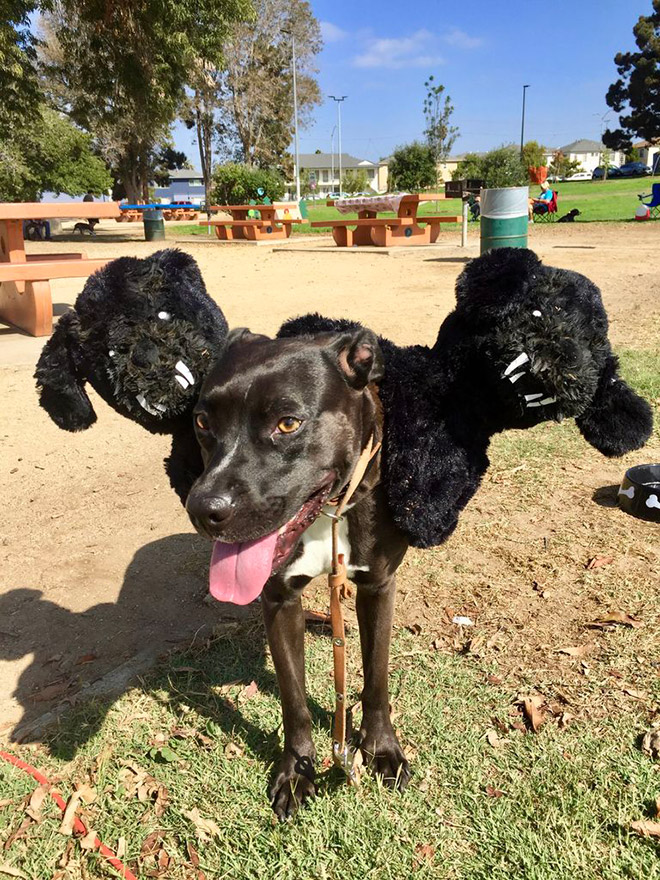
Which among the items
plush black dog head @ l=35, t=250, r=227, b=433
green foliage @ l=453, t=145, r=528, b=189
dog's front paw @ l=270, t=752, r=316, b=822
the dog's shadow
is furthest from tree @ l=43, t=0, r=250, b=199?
green foliage @ l=453, t=145, r=528, b=189

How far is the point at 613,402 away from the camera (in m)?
2.12

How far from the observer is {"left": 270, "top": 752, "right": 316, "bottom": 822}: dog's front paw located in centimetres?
240

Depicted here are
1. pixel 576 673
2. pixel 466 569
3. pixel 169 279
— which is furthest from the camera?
pixel 466 569

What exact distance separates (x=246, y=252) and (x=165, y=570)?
16118 millimetres

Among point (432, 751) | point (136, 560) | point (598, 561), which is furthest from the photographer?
point (136, 560)

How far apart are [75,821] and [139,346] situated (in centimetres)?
161

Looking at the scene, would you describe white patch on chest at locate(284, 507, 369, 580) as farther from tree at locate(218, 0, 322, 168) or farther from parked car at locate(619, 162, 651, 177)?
parked car at locate(619, 162, 651, 177)

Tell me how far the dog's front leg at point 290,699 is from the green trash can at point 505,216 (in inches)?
383

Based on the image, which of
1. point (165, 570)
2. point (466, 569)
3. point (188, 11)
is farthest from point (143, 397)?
point (188, 11)

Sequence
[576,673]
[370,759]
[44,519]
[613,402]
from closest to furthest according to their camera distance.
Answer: [613,402] → [370,759] → [576,673] → [44,519]

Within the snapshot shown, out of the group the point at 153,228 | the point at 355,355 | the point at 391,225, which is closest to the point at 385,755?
the point at 355,355

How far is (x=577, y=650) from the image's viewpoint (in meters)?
3.07

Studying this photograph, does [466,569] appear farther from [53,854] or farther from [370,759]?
[53,854]

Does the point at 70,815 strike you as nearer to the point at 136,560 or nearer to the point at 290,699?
the point at 290,699
